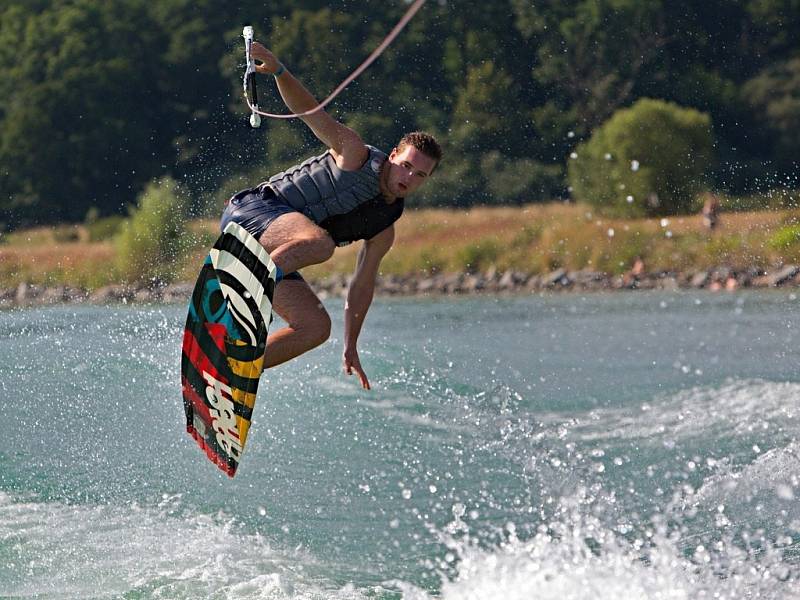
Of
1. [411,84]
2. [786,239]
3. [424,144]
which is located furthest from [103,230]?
[424,144]

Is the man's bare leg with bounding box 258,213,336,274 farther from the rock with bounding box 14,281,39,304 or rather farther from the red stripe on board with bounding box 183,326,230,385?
the rock with bounding box 14,281,39,304

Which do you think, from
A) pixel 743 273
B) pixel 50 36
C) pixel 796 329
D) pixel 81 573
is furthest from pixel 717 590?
pixel 50 36

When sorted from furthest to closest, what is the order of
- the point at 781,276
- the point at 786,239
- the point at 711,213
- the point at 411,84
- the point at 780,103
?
the point at 411,84 → the point at 780,103 → the point at 711,213 → the point at 786,239 → the point at 781,276

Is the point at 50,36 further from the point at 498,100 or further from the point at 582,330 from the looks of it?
the point at 582,330

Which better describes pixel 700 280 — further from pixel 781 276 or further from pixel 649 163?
pixel 649 163

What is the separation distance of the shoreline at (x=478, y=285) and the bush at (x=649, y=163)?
4858 mm

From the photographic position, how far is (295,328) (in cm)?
564

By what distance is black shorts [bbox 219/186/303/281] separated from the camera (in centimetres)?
566

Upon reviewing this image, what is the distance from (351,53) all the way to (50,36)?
9.46 m

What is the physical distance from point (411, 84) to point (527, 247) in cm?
1295

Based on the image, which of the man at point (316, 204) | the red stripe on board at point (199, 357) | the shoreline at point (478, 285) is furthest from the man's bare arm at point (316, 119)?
the shoreline at point (478, 285)

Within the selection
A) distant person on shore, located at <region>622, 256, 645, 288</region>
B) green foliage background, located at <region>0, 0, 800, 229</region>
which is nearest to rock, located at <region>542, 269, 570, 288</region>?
distant person on shore, located at <region>622, 256, 645, 288</region>

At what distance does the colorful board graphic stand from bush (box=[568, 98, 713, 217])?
79.8ft

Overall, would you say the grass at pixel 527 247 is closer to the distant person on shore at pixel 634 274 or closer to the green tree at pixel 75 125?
the distant person on shore at pixel 634 274
